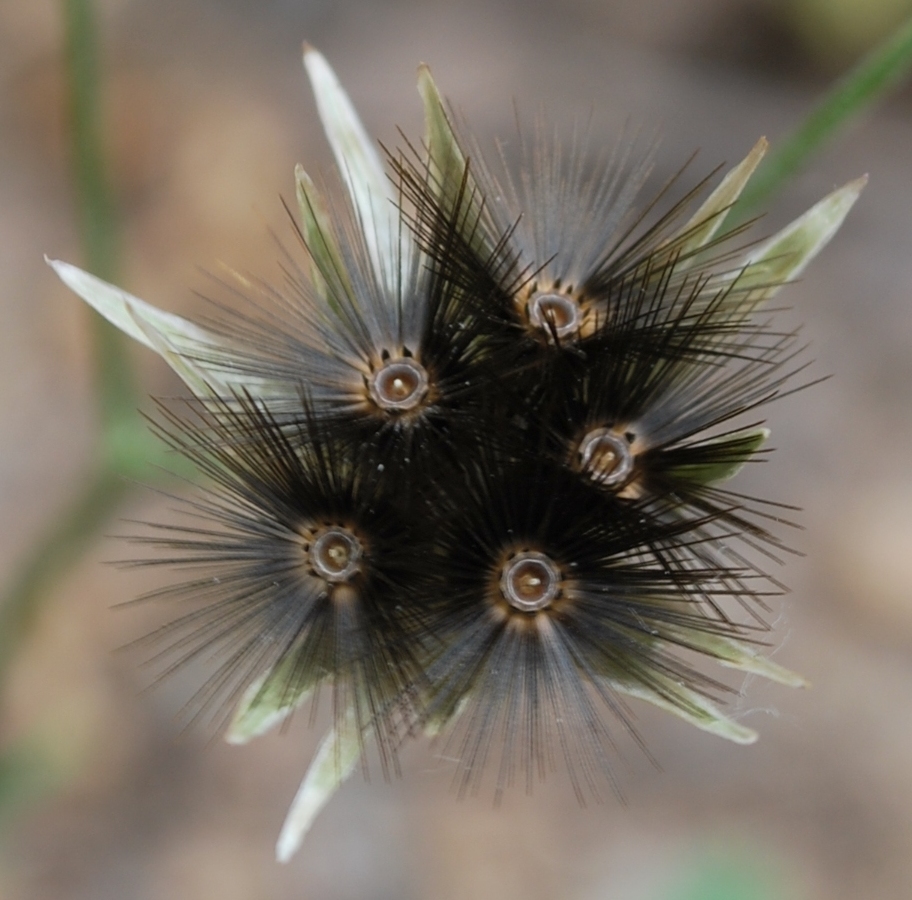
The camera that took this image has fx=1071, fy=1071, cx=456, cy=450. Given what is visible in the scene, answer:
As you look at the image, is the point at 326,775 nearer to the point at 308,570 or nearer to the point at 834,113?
the point at 308,570

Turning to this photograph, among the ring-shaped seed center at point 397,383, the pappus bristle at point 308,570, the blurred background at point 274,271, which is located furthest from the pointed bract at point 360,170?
the blurred background at point 274,271

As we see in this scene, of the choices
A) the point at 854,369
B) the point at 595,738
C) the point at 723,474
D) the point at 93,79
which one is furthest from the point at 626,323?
the point at 854,369

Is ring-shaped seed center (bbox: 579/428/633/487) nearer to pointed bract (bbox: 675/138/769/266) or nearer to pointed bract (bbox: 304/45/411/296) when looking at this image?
pointed bract (bbox: 675/138/769/266)

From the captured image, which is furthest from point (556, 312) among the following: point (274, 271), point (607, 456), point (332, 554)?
point (274, 271)

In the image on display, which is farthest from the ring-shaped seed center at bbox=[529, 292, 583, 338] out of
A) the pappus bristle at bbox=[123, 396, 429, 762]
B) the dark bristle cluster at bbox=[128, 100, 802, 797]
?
the pappus bristle at bbox=[123, 396, 429, 762]

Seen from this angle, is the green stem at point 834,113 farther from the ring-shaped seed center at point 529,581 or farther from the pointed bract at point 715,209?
the ring-shaped seed center at point 529,581
